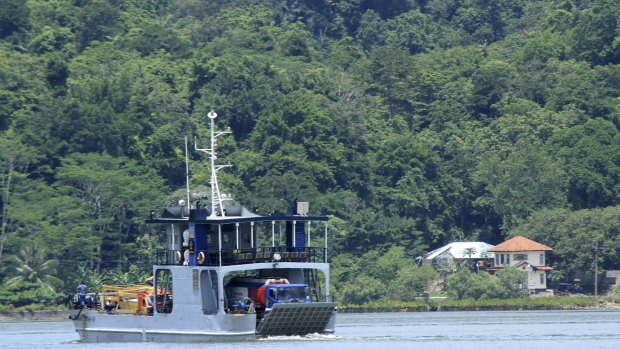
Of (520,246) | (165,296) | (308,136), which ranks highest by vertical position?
(308,136)


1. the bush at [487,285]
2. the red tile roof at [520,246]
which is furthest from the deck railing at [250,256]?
the red tile roof at [520,246]

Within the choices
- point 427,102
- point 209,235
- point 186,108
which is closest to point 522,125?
point 427,102

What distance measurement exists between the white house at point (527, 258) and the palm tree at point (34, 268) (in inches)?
1066

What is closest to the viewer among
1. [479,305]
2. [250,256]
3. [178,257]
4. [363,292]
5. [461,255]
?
[250,256]

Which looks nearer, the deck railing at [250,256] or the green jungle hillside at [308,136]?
the deck railing at [250,256]

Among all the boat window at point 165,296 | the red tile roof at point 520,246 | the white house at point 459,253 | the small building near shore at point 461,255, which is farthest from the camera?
the white house at point 459,253

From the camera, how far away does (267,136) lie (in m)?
124

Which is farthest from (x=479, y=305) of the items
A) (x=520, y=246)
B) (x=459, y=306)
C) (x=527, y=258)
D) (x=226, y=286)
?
(x=226, y=286)

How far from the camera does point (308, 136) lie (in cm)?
12425

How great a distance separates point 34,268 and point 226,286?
4745 cm

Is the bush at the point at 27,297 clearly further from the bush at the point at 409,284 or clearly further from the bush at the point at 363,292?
the bush at the point at 409,284

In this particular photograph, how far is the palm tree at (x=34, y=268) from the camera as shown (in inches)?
4149

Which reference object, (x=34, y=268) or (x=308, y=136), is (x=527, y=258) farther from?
(x=34, y=268)

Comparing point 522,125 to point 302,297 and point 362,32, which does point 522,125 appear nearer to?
point 362,32
